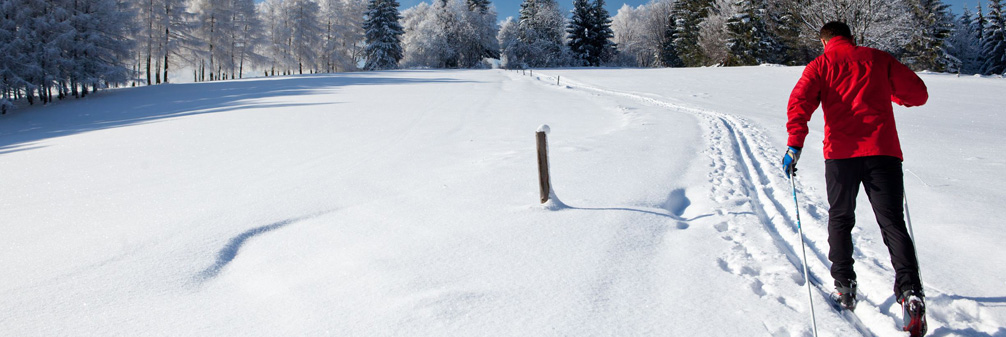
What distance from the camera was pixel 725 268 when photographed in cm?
371

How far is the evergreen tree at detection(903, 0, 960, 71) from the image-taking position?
101ft

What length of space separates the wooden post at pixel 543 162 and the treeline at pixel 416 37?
24734mm

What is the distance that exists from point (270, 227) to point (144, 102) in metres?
20.3

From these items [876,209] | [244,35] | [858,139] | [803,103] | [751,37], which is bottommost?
[876,209]

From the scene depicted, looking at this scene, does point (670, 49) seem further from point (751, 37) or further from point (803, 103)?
point (803, 103)

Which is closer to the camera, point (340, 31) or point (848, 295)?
point (848, 295)

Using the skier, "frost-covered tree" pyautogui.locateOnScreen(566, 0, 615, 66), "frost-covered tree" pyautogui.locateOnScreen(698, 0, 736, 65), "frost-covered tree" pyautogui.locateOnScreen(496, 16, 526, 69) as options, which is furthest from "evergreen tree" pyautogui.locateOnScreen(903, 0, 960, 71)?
the skier

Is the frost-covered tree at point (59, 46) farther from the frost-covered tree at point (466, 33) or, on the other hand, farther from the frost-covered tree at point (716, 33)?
the frost-covered tree at point (716, 33)

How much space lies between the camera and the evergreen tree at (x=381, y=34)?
52.3m

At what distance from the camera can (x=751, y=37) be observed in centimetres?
3981

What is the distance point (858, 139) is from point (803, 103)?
35 cm

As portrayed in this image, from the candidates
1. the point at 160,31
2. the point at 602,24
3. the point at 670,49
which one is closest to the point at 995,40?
the point at 670,49

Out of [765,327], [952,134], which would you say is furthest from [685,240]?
[952,134]

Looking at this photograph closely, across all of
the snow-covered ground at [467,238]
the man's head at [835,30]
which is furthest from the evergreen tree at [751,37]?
the man's head at [835,30]
